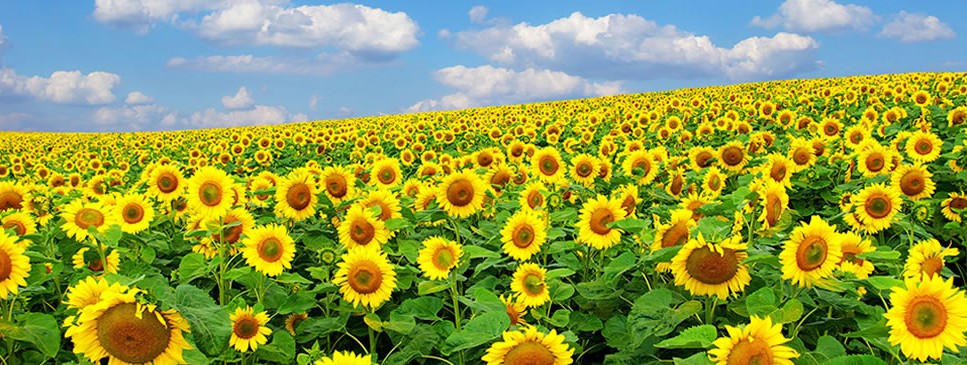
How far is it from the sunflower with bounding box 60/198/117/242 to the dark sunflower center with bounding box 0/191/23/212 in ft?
5.98

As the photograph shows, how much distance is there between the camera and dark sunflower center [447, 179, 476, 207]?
5.18 meters

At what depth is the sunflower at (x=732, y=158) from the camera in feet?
25.9

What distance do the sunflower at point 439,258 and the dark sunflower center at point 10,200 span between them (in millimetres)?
4007

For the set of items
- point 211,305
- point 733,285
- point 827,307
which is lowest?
point 827,307

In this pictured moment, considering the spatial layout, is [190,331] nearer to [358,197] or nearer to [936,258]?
[358,197]

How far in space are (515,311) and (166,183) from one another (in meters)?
3.33

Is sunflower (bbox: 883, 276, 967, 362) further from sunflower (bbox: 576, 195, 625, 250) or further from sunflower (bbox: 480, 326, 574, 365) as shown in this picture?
sunflower (bbox: 576, 195, 625, 250)

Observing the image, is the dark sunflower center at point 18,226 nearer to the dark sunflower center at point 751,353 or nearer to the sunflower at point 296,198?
the sunflower at point 296,198

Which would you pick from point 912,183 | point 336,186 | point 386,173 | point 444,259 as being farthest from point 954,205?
point 336,186

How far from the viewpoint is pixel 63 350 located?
12.1ft

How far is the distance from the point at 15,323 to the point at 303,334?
1.39 meters

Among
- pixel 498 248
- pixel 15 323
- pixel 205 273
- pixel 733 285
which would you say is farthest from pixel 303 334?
pixel 733 285

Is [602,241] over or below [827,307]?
over

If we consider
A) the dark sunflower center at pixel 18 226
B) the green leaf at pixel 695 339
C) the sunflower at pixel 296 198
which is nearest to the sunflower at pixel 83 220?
the dark sunflower center at pixel 18 226
